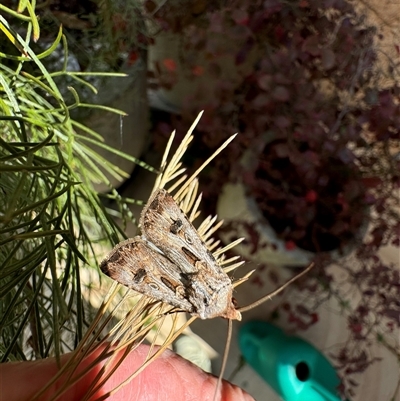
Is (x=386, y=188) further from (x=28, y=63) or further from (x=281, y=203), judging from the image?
(x=28, y=63)

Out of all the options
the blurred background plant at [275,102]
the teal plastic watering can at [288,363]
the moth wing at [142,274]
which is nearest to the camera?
the moth wing at [142,274]

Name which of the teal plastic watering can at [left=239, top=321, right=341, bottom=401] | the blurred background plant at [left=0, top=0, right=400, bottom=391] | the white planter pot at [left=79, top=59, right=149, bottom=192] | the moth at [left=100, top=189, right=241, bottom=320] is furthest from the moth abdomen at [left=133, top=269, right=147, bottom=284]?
the teal plastic watering can at [left=239, top=321, right=341, bottom=401]

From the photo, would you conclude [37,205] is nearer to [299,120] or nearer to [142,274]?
[142,274]

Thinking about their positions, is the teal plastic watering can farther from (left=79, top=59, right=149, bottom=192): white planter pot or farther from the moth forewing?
the moth forewing

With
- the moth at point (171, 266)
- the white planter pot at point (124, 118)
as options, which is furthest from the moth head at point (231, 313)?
the white planter pot at point (124, 118)

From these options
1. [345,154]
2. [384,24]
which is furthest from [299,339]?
[384,24]

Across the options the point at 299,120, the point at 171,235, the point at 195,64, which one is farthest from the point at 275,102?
the point at 171,235

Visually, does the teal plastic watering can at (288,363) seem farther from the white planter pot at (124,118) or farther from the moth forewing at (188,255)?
the moth forewing at (188,255)
